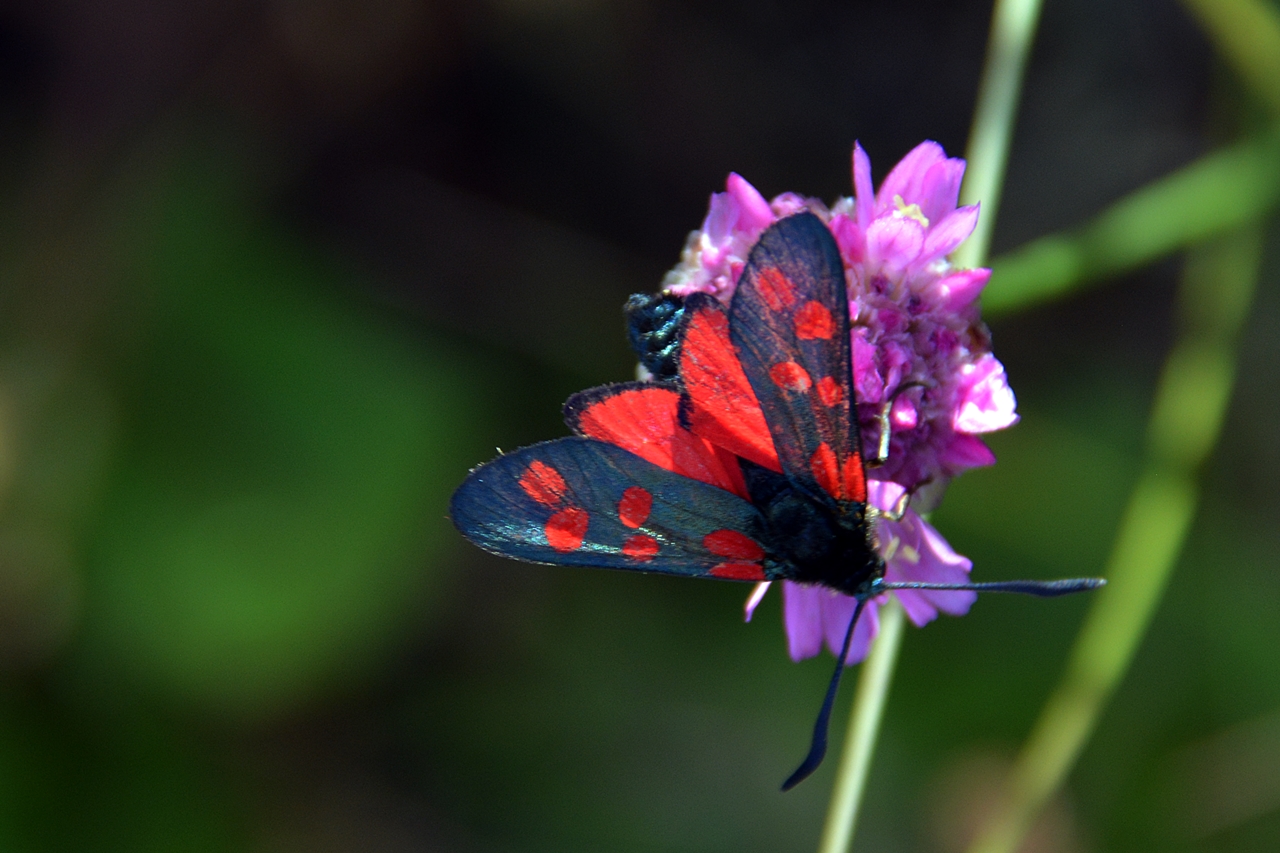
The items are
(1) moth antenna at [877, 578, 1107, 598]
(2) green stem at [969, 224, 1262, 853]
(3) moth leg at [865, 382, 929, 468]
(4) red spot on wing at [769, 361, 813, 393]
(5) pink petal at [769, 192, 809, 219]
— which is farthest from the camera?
(2) green stem at [969, 224, 1262, 853]

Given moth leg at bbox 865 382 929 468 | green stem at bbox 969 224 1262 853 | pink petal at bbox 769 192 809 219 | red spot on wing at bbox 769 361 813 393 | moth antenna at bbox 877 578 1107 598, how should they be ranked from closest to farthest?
moth antenna at bbox 877 578 1107 598
red spot on wing at bbox 769 361 813 393
moth leg at bbox 865 382 929 468
pink petal at bbox 769 192 809 219
green stem at bbox 969 224 1262 853

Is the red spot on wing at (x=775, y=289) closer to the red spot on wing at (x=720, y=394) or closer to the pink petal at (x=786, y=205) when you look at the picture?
the red spot on wing at (x=720, y=394)

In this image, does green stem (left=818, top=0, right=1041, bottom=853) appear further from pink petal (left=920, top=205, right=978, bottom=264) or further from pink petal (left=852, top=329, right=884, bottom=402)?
pink petal (left=852, top=329, right=884, bottom=402)

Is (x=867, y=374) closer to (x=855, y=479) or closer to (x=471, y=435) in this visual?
(x=855, y=479)

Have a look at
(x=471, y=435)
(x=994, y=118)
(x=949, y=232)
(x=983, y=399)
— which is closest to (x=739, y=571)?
(x=983, y=399)

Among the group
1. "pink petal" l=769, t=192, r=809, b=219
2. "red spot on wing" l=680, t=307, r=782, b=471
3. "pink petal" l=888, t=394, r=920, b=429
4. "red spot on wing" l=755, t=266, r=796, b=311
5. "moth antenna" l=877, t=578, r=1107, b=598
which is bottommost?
"moth antenna" l=877, t=578, r=1107, b=598

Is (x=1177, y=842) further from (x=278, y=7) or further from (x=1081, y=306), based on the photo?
(x=278, y=7)

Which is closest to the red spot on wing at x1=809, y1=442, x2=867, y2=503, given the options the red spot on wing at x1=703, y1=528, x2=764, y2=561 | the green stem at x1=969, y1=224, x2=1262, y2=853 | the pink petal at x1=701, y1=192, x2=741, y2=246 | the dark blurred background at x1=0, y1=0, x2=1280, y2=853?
the red spot on wing at x1=703, y1=528, x2=764, y2=561
